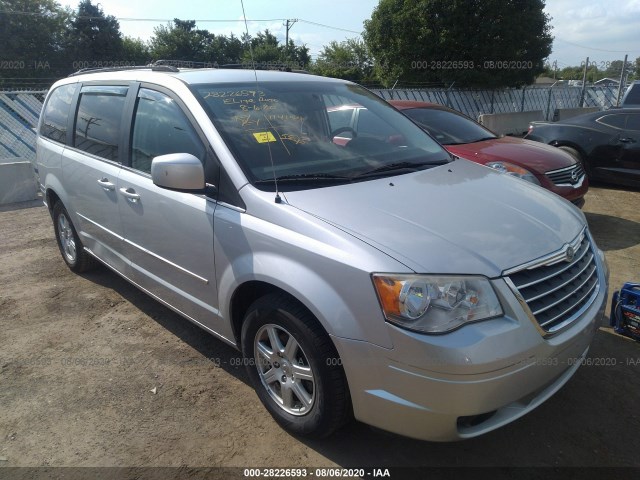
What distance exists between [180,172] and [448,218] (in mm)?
1441

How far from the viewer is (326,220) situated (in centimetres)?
241

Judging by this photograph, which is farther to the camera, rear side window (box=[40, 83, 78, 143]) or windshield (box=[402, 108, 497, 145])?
windshield (box=[402, 108, 497, 145])

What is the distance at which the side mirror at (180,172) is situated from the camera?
107 inches

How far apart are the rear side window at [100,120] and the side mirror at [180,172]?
1169 mm

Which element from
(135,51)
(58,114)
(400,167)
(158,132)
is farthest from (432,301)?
(135,51)

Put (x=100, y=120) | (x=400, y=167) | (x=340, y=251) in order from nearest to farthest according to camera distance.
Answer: (x=340, y=251)
(x=400, y=167)
(x=100, y=120)

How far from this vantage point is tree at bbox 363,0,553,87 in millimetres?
17797

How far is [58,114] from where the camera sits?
4.88m

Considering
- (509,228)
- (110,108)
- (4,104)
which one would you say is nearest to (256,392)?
(509,228)

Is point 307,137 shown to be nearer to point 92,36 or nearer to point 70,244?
point 70,244

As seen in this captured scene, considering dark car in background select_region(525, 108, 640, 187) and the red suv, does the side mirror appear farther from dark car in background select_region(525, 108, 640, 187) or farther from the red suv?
dark car in background select_region(525, 108, 640, 187)

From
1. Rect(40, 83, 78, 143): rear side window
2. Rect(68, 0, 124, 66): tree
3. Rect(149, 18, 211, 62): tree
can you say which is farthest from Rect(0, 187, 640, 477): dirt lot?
Rect(149, 18, 211, 62): tree

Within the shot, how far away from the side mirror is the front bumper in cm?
120

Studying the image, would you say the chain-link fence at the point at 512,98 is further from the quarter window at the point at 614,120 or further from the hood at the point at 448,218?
the hood at the point at 448,218
